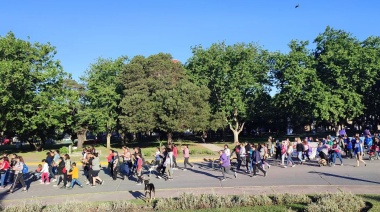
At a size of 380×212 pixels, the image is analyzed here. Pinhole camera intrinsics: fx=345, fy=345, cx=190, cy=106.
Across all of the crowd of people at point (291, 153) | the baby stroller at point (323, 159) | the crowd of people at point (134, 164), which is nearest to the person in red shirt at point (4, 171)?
the crowd of people at point (134, 164)

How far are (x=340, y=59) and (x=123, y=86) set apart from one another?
2589 centimetres

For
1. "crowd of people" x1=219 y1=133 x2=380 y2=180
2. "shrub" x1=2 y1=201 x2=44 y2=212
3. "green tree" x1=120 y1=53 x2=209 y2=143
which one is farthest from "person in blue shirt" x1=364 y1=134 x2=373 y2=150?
"shrub" x1=2 y1=201 x2=44 y2=212

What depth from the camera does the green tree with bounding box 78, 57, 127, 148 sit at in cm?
4212

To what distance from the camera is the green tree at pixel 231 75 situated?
140 ft

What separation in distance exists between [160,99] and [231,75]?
1081 cm

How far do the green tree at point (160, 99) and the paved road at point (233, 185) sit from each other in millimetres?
17783

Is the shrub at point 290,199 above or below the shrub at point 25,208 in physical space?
above

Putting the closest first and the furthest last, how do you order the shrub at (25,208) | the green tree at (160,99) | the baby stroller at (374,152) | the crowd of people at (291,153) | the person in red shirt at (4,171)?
1. the shrub at (25,208)
2. the crowd of people at (291,153)
3. the person in red shirt at (4,171)
4. the baby stroller at (374,152)
5. the green tree at (160,99)

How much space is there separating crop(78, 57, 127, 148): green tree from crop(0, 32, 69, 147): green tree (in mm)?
4401

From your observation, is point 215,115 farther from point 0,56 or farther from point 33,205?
point 33,205

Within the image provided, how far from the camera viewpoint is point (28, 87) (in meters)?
35.4

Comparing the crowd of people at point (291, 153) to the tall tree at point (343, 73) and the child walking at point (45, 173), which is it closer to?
the child walking at point (45, 173)

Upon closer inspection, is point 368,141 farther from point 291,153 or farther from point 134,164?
point 134,164

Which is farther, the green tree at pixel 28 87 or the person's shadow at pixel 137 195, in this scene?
the green tree at pixel 28 87
